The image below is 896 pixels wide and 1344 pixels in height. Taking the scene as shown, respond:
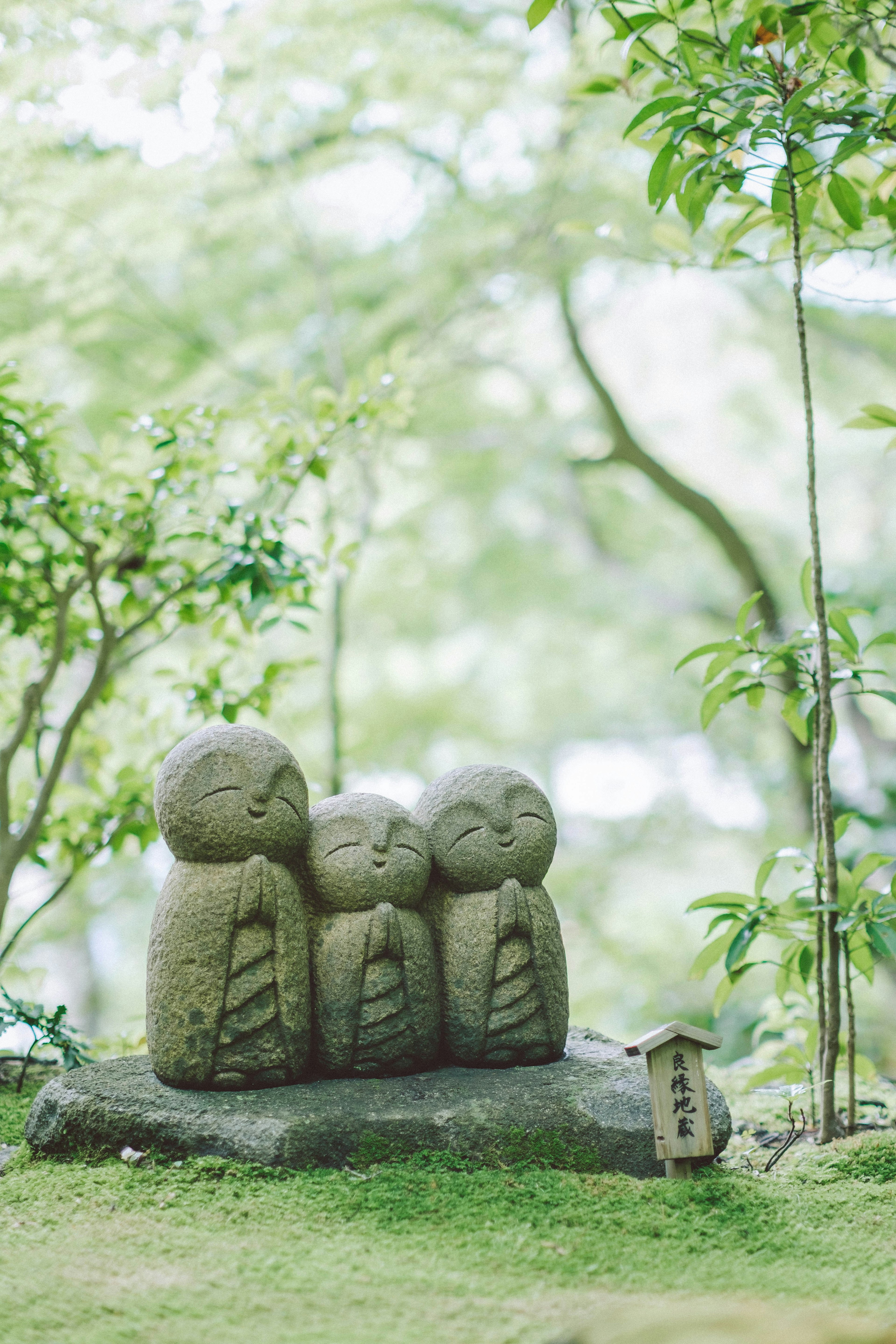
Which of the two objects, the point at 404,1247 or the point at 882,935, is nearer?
the point at 404,1247

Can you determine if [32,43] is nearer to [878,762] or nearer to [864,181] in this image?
[864,181]

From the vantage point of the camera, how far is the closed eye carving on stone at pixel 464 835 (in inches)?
122

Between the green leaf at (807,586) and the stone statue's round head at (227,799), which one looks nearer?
the stone statue's round head at (227,799)

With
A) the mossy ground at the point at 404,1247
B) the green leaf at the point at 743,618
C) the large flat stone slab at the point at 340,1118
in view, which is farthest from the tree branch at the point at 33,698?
the green leaf at the point at 743,618

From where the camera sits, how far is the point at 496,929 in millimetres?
3037

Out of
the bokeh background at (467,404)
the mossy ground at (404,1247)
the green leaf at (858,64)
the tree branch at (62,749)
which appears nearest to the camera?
the mossy ground at (404,1247)

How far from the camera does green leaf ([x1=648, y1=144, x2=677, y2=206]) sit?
263 centimetres

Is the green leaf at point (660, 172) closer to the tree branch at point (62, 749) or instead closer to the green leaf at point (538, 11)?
the green leaf at point (538, 11)

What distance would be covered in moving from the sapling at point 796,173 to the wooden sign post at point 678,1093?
381 millimetres

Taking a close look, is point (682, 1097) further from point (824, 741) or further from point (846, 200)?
point (846, 200)

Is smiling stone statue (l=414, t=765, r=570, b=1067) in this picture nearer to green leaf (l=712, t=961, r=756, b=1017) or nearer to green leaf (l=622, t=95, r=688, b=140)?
green leaf (l=712, t=961, r=756, b=1017)

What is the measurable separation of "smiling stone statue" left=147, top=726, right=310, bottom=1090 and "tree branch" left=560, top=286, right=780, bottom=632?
493cm

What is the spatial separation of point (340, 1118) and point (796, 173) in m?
2.91

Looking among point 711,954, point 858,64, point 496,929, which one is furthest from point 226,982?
point 858,64
